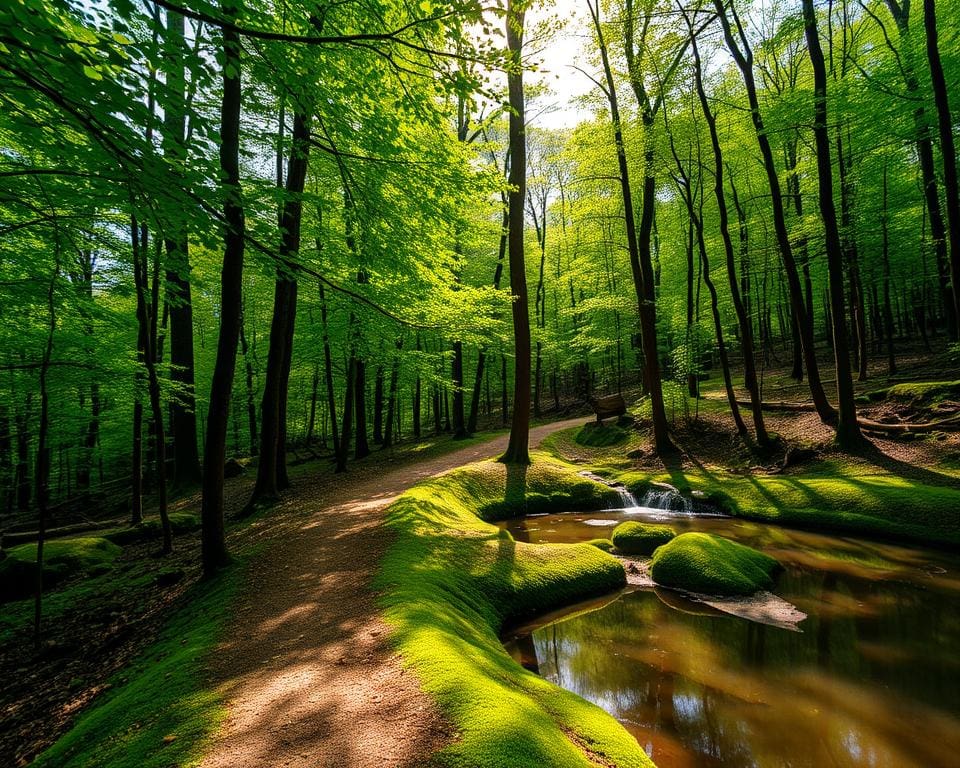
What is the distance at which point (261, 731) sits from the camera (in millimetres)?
2705

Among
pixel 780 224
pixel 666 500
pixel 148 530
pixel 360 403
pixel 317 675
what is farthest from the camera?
pixel 360 403

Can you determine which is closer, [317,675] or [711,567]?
[317,675]

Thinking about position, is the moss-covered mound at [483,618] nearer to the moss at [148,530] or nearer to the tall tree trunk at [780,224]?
the moss at [148,530]

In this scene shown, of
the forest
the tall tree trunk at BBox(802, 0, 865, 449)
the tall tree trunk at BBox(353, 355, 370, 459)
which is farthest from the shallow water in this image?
the tall tree trunk at BBox(353, 355, 370, 459)

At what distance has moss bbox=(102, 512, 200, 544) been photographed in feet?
32.5

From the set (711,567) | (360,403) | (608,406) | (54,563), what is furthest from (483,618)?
(608,406)

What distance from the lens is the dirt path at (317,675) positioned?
8.25ft

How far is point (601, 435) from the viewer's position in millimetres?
17078

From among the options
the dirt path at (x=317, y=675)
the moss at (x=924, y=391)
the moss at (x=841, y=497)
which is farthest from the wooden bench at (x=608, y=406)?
the dirt path at (x=317, y=675)

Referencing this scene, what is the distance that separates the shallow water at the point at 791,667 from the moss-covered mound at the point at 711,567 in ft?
0.96

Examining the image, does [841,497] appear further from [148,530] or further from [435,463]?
[148,530]

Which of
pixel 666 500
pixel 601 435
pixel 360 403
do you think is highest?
pixel 360 403

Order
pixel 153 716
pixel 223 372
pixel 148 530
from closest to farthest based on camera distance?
pixel 153 716 < pixel 223 372 < pixel 148 530

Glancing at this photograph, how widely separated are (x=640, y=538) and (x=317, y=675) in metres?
6.64
